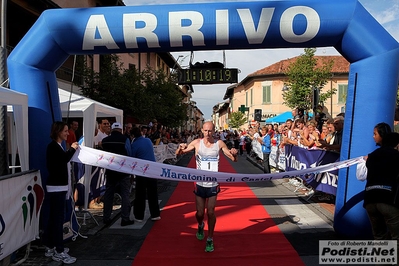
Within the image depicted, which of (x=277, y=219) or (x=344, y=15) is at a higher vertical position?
(x=344, y=15)

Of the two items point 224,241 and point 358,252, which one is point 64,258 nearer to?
point 224,241

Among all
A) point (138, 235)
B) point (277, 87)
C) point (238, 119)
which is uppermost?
point (277, 87)

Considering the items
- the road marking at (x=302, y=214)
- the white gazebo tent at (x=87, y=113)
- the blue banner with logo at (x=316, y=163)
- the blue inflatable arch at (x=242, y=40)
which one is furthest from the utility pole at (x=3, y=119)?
the blue banner with logo at (x=316, y=163)

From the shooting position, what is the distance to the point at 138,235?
6.04 meters

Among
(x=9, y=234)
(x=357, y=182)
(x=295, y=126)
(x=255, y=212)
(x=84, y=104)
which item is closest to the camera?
(x=9, y=234)

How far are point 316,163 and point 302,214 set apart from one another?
1.47 metres

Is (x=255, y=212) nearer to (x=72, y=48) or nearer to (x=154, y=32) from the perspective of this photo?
(x=154, y=32)

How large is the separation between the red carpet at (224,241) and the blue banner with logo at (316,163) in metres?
1.40

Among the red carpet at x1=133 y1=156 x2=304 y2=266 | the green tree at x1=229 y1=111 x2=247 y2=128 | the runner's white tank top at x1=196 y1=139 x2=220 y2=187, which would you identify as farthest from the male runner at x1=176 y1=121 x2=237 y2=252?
the green tree at x1=229 y1=111 x2=247 y2=128

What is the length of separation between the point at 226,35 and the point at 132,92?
452 inches

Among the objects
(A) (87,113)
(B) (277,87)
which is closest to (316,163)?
(A) (87,113)

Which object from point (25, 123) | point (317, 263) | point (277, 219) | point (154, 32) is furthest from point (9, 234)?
point (277, 219)

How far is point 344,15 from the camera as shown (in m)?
5.33

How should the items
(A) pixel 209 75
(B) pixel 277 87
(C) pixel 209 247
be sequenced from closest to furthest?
(C) pixel 209 247, (A) pixel 209 75, (B) pixel 277 87
